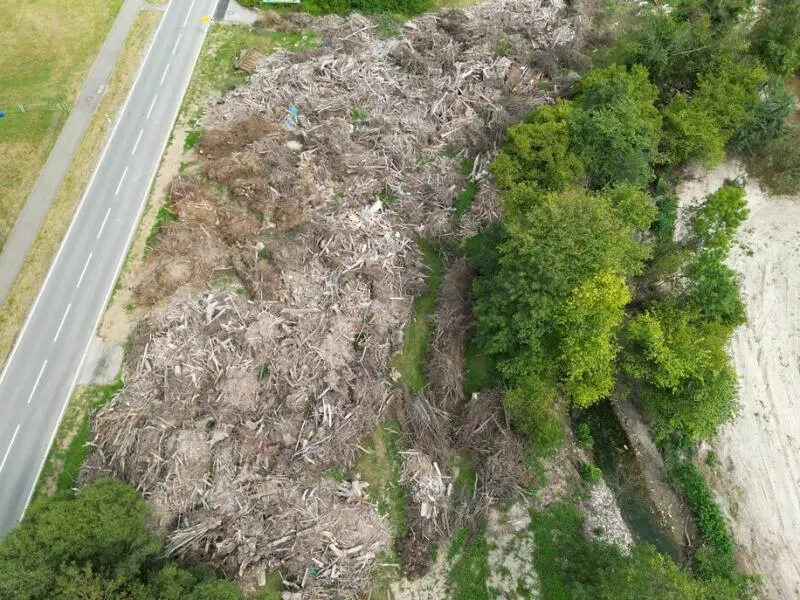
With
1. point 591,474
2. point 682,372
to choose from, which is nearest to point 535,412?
point 591,474

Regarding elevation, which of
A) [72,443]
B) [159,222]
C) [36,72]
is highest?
[36,72]

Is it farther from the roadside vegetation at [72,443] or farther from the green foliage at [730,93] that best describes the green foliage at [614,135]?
the roadside vegetation at [72,443]

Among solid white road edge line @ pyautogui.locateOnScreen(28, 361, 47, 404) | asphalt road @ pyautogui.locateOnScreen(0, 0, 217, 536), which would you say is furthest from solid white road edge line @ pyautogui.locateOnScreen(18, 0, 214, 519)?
solid white road edge line @ pyautogui.locateOnScreen(28, 361, 47, 404)

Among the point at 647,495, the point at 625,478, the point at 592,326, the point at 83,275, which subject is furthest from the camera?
the point at 83,275

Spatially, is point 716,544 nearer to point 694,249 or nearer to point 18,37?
point 694,249

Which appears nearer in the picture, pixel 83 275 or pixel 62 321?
pixel 62 321

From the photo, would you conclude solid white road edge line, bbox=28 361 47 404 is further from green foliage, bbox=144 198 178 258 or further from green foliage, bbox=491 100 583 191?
green foliage, bbox=491 100 583 191

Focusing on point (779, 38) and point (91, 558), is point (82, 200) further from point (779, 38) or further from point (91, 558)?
point (779, 38)

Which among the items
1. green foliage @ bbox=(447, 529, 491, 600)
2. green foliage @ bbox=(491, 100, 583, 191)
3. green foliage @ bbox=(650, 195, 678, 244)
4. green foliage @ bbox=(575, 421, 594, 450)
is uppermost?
green foliage @ bbox=(491, 100, 583, 191)

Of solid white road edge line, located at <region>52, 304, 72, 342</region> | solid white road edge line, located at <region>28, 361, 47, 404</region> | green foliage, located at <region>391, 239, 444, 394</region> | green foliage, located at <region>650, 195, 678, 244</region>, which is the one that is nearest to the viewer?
solid white road edge line, located at <region>28, 361, 47, 404</region>
